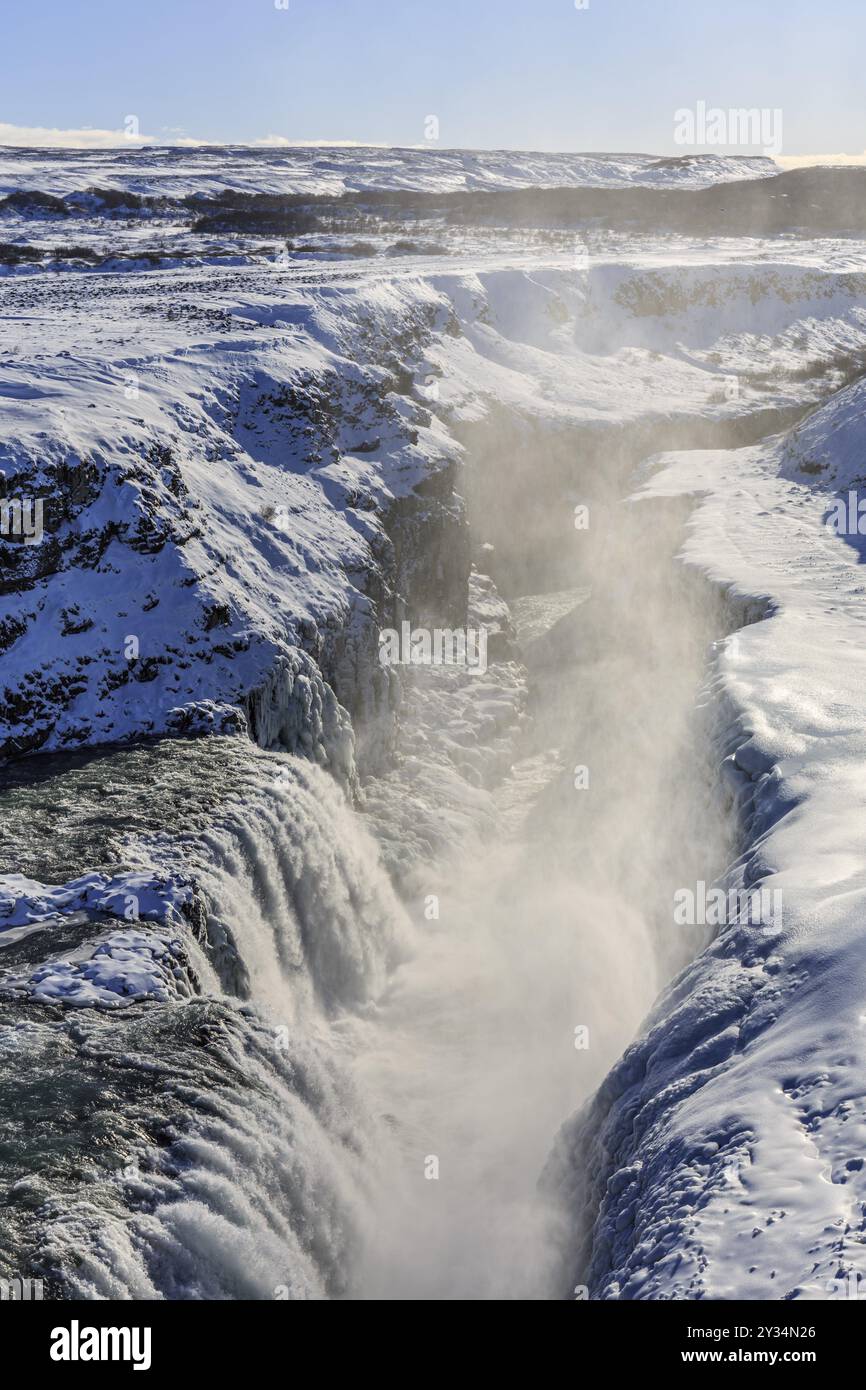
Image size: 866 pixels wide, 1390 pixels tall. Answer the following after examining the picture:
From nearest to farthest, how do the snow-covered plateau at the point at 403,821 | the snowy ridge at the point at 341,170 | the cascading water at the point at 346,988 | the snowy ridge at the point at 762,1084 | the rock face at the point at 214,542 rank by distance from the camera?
the snowy ridge at the point at 762,1084 → the snow-covered plateau at the point at 403,821 → the cascading water at the point at 346,988 → the rock face at the point at 214,542 → the snowy ridge at the point at 341,170

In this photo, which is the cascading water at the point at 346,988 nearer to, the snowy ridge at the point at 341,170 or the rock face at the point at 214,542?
the rock face at the point at 214,542

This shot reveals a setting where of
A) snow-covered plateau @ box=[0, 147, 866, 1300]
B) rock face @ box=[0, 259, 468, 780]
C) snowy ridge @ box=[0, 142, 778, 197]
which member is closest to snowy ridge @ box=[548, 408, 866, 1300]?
snow-covered plateau @ box=[0, 147, 866, 1300]

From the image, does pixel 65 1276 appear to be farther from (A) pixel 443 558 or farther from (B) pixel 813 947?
(A) pixel 443 558

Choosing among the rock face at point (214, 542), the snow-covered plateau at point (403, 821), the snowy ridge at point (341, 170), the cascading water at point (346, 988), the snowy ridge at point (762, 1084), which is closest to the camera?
the snowy ridge at point (762, 1084)

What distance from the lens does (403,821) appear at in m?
24.5

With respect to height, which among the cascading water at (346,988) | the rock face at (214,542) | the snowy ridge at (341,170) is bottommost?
the cascading water at (346,988)

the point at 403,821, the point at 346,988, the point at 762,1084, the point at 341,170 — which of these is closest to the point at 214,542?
the point at 403,821

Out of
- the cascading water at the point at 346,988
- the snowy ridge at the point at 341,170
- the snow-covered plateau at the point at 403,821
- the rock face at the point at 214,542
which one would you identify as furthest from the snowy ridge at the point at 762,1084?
the snowy ridge at the point at 341,170

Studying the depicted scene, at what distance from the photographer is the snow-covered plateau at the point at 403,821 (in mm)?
9586

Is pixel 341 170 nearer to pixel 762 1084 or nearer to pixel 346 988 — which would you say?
pixel 346 988

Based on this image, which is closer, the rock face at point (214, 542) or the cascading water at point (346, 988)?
the cascading water at point (346, 988)

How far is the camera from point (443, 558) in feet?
106

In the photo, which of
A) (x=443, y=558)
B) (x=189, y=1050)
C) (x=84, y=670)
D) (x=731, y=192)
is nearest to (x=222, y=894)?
(x=189, y=1050)

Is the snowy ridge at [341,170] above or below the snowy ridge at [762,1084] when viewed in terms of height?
above
